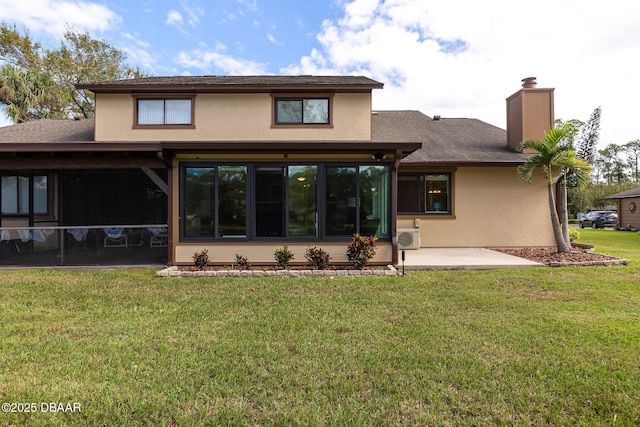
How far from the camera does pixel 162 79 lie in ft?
33.8

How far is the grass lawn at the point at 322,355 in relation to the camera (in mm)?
2438

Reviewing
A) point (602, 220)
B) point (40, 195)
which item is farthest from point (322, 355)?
point (602, 220)

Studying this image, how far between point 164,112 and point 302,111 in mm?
3959

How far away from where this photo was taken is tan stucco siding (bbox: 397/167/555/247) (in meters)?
10.6

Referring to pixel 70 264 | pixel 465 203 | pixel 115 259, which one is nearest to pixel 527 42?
pixel 465 203

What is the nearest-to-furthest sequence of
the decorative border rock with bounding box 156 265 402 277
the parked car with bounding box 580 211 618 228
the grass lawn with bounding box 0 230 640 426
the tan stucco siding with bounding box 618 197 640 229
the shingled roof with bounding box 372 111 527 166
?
1. the grass lawn with bounding box 0 230 640 426
2. the decorative border rock with bounding box 156 265 402 277
3. the shingled roof with bounding box 372 111 527 166
4. the tan stucco siding with bounding box 618 197 640 229
5. the parked car with bounding box 580 211 618 228

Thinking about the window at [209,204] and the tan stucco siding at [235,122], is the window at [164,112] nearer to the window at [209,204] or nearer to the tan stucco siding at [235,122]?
the tan stucco siding at [235,122]

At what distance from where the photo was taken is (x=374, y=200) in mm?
7844

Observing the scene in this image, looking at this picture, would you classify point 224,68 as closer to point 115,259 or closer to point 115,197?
point 115,197

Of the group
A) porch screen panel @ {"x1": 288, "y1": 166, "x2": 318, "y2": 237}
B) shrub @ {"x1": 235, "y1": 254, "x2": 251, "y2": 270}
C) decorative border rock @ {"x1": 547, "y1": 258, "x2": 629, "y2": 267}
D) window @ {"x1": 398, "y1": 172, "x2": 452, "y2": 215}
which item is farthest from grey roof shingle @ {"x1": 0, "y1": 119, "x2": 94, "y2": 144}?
decorative border rock @ {"x1": 547, "y1": 258, "x2": 629, "y2": 267}

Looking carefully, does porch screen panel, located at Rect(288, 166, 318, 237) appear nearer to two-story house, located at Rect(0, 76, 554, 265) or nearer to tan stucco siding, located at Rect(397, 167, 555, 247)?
two-story house, located at Rect(0, 76, 554, 265)

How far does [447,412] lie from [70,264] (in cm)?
864

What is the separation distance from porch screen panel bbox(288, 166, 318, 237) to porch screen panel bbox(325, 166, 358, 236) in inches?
12.6

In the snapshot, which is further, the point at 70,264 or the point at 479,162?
the point at 479,162
